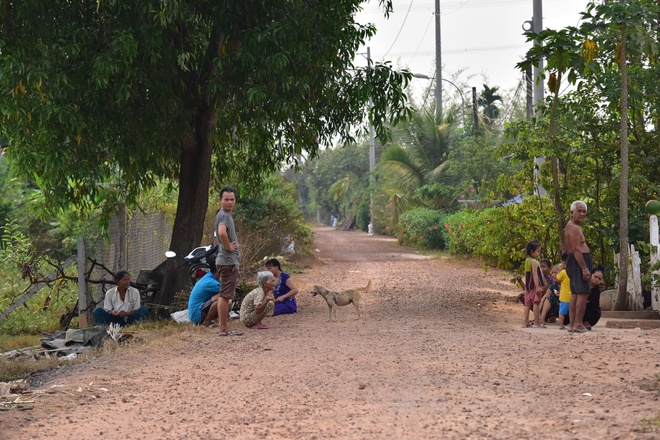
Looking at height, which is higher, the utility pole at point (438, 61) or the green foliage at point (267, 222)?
the utility pole at point (438, 61)

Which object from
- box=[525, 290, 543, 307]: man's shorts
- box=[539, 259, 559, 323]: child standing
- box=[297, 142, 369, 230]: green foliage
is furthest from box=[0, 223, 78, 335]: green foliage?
box=[297, 142, 369, 230]: green foliage

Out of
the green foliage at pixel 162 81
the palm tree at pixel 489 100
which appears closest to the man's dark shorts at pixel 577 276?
the green foliage at pixel 162 81

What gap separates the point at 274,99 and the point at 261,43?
2.54ft

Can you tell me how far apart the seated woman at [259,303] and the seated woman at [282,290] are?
57.1 inches

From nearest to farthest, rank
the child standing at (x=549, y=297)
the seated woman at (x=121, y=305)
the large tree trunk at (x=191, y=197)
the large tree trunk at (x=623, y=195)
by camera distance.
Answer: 1. the child standing at (x=549, y=297)
2. the seated woman at (x=121, y=305)
3. the large tree trunk at (x=623, y=195)
4. the large tree trunk at (x=191, y=197)

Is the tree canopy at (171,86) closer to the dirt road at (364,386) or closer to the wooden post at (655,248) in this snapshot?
the dirt road at (364,386)

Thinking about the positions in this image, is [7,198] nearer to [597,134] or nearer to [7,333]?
[7,333]

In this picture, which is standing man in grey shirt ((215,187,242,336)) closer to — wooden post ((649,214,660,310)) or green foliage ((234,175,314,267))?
wooden post ((649,214,660,310))

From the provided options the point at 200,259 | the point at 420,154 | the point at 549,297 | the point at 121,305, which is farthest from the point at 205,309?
the point at 420,154

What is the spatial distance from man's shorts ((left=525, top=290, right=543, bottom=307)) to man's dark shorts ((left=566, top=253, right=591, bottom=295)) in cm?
73

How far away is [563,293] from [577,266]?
706 mm

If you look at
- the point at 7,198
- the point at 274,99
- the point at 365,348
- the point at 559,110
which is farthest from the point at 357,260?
the point at 365,348

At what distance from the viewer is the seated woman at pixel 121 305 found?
13352 mm

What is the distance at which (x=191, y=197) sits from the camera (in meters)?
15.4
